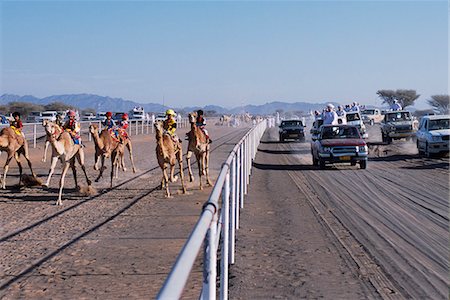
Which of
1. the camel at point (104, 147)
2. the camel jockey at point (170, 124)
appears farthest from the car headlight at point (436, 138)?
the camel jockey at point (170, 124)

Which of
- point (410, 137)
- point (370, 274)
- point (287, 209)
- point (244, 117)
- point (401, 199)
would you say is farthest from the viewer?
point (244, 117)

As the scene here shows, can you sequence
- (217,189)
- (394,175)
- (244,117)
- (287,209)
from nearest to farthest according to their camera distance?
1. (217,189)
2. (287,209)
3. (394,175)
4. (244,117)

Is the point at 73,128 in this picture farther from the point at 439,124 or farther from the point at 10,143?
the point at 439,124

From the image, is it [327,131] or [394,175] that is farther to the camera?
[327,131]

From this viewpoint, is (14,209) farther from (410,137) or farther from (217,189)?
(410,137)

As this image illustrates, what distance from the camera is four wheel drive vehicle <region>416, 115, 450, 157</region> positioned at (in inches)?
1120

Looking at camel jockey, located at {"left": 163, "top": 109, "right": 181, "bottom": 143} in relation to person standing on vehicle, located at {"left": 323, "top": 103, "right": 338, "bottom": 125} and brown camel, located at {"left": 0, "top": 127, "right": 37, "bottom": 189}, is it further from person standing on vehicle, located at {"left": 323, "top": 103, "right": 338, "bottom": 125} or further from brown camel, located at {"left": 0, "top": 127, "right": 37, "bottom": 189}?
person standing on vehicle, located at {"left": 323, "top": 103, "right": 338, "bottom": 125}

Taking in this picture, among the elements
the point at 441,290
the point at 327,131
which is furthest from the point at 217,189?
the point at 327,131

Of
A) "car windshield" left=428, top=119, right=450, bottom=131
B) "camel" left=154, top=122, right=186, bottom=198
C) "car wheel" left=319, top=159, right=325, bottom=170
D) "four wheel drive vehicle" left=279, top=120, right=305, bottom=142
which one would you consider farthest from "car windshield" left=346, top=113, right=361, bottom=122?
"camel" left=154, top=122, right=186, bottom=198

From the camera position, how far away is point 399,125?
3953 centimetres

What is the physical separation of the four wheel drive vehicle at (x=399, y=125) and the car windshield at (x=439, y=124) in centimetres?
957

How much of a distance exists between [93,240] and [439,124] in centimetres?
2191

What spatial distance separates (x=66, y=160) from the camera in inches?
651

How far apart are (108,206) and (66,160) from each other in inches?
85.1
